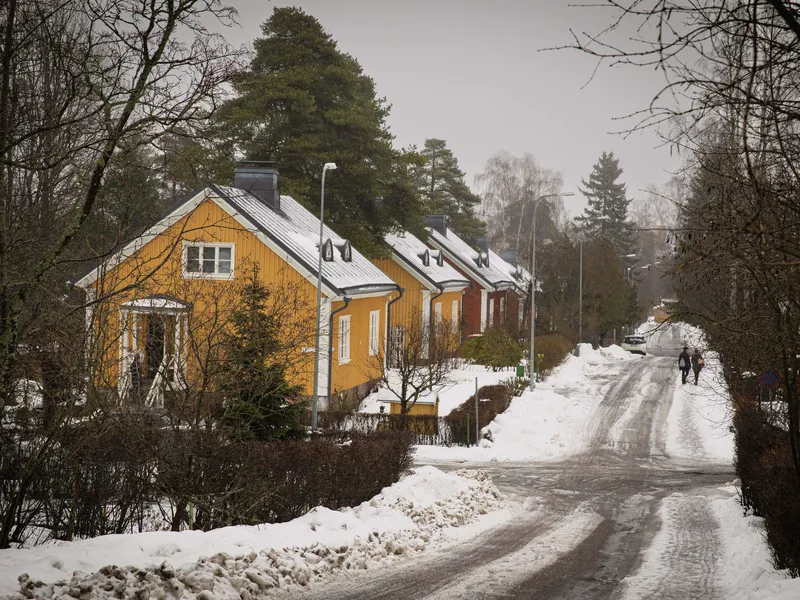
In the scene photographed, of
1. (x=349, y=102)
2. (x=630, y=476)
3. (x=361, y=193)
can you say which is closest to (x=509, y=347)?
(x=361, y=193)

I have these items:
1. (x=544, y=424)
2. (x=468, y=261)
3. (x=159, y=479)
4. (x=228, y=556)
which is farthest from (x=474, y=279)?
(x=228, y=556)

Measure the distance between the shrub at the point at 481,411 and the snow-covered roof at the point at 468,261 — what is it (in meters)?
18.3

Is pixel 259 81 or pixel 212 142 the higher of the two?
pixel 259 81

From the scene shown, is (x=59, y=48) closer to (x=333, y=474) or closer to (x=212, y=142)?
(x=212, y=142)

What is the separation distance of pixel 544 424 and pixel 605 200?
222 feet

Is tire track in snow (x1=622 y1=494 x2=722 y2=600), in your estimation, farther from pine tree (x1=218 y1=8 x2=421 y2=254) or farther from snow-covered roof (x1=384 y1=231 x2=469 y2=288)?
snow-covered roof (x1=384 y1=231 x2=469 y2=288)

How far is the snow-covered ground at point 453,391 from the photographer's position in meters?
25.8

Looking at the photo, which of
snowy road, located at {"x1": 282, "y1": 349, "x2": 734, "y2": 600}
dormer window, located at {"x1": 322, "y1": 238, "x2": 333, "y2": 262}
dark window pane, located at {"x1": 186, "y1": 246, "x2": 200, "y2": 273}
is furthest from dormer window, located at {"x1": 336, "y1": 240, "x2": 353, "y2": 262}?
dark window pane, located at {"x1": 186, "y1": 246, "x2": 200, "y2": 273}

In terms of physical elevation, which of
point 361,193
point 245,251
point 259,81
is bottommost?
point 245,251

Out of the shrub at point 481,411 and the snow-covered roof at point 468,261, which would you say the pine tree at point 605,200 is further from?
the shrub at point 481,411

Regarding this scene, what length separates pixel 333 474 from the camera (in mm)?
12977

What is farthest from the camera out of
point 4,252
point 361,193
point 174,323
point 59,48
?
point 361,193

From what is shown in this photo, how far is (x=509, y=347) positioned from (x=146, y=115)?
32.0 metres

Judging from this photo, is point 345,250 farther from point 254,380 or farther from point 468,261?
point 468,261
